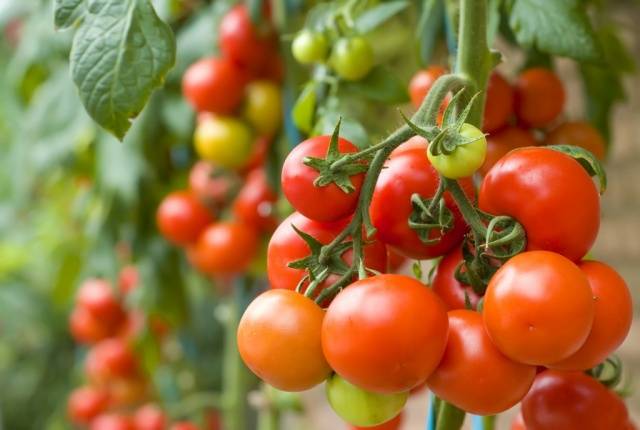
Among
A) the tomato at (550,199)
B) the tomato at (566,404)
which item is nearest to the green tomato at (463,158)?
the tomato at (550,199)

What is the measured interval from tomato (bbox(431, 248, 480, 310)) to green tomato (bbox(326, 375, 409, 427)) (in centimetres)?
6

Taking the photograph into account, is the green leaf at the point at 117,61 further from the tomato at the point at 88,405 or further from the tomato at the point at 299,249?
the tomato at the point at 88,405

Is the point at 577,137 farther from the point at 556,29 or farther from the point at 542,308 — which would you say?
the point at 542,308

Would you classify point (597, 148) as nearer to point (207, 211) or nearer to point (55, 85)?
point (207, 211)

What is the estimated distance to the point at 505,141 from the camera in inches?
22.5

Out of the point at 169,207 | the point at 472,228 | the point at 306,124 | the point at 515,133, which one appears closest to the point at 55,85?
the point at 169,207

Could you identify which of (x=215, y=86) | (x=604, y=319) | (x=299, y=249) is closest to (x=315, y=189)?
(x=299, y=249)

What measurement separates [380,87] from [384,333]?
0.35 metres

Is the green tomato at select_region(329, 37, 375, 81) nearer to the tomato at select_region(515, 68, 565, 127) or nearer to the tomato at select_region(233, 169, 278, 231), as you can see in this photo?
the tomato at select_region(515, 68, 565, 127)

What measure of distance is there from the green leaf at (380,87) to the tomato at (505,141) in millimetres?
111

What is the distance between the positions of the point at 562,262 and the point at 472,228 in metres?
0.05

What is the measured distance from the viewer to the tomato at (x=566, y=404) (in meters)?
0.45

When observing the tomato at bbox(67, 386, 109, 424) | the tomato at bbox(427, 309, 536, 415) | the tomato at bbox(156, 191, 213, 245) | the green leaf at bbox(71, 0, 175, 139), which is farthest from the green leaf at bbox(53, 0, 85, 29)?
the tomato at bbox(67, 386, 109, 424)

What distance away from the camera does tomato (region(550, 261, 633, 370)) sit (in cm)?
38
